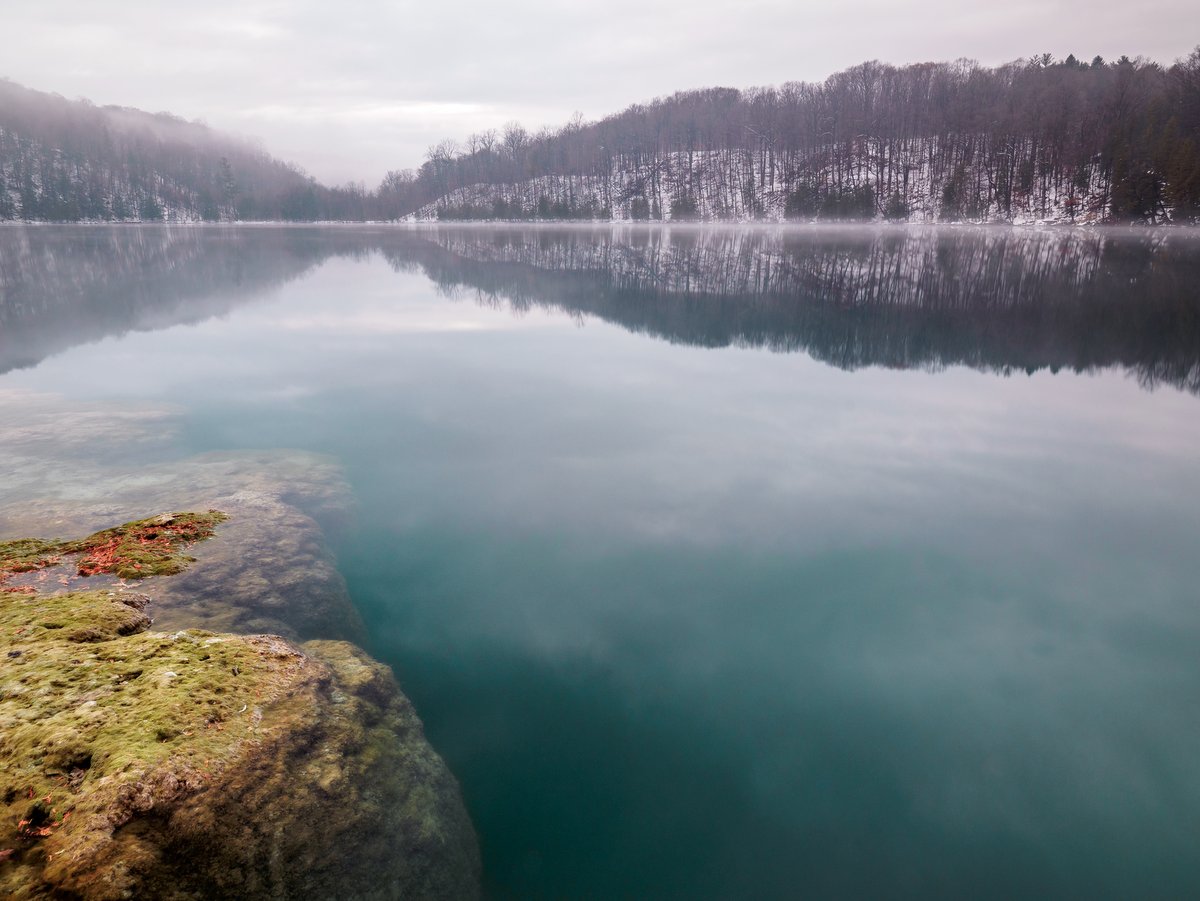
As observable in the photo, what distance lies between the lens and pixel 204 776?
392 cm

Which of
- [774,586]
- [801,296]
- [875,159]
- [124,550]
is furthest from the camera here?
[875,159]

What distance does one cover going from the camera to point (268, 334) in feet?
82.2

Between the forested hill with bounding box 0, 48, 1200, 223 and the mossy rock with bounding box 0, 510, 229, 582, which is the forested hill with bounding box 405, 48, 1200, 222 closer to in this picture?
the forested hill with bounding box 0, 48, 1200, 223

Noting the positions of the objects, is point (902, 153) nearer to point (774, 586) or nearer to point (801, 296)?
point (801, 296)

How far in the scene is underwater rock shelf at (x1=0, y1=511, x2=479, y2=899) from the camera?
3445 millimetres

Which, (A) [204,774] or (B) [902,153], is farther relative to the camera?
(B) [902,153]

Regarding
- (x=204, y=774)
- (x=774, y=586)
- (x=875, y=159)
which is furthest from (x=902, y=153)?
(x=204, y=774)

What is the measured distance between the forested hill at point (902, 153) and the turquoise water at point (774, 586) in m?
87.6

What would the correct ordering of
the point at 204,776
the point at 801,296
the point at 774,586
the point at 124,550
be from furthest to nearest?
the point at 801,296, the point at 774,586, the point at 124,550, the point at 204,776

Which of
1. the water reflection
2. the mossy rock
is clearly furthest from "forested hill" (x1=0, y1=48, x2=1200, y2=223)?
the mossy rock

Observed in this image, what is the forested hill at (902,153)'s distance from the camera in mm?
90688

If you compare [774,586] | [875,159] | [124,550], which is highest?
[875,159]

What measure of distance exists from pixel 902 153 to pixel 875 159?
562 centimetres

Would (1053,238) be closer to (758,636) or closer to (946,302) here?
(946,302)
